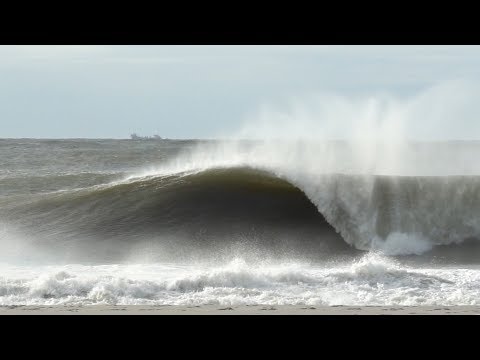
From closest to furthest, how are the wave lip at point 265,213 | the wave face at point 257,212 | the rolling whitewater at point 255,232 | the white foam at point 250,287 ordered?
the white foam at point 250,287
the rolling whitewater at point 255,232
the wave face at point 257,212
the wave lip at point 265,213

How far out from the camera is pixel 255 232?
40.9ft

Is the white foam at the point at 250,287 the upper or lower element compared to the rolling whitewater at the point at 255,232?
lower

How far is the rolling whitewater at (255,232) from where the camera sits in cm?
759

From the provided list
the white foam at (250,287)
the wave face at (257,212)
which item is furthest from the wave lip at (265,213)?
the white foam at (250,287)

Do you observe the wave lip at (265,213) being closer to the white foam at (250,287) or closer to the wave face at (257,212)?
the wave face at (257,212)

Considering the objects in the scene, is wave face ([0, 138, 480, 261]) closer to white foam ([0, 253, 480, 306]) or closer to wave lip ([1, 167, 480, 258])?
wave lip ([1, 167, 480, 258])

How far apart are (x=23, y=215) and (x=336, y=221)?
22.9 ft

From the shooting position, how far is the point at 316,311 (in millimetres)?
6434

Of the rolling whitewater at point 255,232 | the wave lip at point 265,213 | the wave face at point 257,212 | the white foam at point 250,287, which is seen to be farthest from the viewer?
the wave lip at point 265,213

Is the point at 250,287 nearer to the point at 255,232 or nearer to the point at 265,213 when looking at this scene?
the point at 255,232

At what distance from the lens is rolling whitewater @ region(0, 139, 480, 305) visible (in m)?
7.59

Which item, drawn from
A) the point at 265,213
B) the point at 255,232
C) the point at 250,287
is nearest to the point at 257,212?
the point at 265,213
